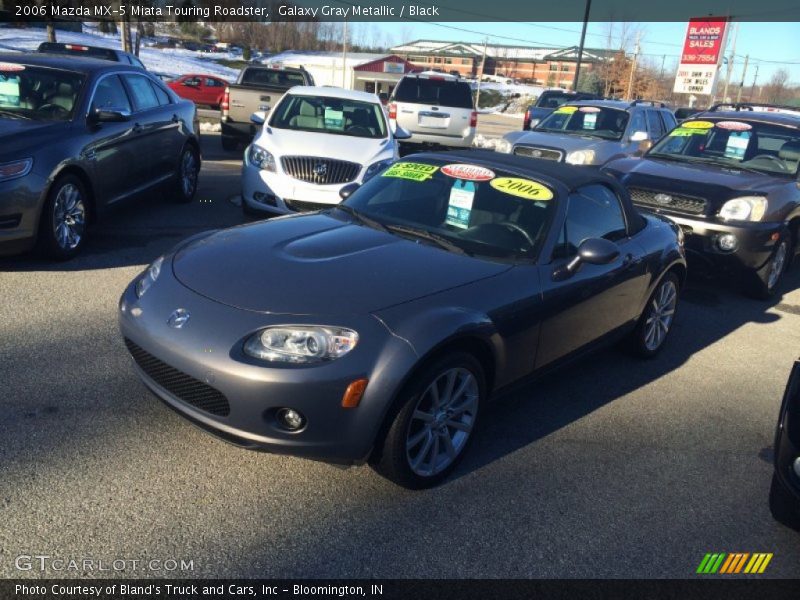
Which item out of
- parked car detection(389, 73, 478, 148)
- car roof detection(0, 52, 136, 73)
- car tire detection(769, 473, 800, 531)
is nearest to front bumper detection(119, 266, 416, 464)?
car tire detection(769, 473, 800, 531)

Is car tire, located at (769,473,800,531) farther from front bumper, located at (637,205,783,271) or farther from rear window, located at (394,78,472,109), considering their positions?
rear window, located at (394,78,472,109)

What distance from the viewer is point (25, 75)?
6.48m

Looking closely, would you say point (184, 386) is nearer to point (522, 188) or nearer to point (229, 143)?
point (522, 188)

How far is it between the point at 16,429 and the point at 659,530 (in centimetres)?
318

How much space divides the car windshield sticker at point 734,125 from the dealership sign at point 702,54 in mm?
30002

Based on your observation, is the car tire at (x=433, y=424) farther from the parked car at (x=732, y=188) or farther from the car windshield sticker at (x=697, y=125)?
the car windshield sticker at (x=697, y=125)

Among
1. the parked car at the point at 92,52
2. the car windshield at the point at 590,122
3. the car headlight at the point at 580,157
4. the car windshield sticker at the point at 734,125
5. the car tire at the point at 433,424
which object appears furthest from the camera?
the parked car at the point at 92,52

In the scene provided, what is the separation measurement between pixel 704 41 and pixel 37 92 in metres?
36.0

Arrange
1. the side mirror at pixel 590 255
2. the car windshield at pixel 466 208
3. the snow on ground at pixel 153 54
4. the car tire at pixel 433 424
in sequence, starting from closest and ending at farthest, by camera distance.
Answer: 1. the car tire at pixel 433 424
2. the side mirror at pixel 590 255
3. the car windshield at pixel 466 208
4. the snow on ground at pixel 153 54

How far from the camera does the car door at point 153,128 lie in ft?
23.9

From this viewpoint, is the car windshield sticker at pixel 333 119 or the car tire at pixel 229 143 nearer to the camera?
the car windshield sticker at pixel 333 119

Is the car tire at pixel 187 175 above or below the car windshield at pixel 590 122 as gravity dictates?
below

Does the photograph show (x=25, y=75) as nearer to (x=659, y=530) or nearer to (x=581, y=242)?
(x=581, y=242)

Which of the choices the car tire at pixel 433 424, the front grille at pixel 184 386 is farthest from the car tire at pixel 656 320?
the front grille at pixel 184 386
